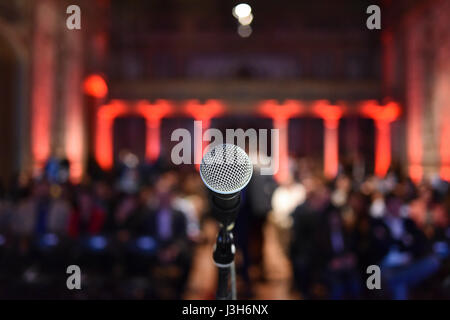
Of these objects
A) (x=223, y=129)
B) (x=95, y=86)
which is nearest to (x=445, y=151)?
(x=223, y=129)

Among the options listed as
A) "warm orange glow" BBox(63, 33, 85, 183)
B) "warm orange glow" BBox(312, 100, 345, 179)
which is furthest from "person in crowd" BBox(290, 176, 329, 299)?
"warm orange glow" BBox(312, 100, 345, 179)

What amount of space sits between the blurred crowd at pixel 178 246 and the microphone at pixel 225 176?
283cm

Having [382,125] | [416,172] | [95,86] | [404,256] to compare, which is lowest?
Answer: [404,256]

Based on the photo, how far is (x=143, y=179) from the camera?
9.85 meters

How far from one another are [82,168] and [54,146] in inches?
81.0

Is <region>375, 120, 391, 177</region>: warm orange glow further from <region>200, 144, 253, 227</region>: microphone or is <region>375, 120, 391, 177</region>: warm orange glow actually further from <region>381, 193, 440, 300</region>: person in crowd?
<region>200, 144, 253, 227</region>: microphone

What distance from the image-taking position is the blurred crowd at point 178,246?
150 inches

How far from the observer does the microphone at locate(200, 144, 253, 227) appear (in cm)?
130

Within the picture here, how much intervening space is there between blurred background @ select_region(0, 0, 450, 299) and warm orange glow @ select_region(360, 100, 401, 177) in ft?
0.21

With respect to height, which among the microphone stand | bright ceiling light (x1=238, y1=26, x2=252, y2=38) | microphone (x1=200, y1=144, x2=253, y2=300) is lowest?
the microphone stand

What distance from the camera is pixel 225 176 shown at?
51.2 inches

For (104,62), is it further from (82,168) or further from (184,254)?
(184,254)

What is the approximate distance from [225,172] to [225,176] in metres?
0.01

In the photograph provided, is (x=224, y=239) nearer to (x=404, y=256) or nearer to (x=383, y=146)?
(x=404, y=256)
